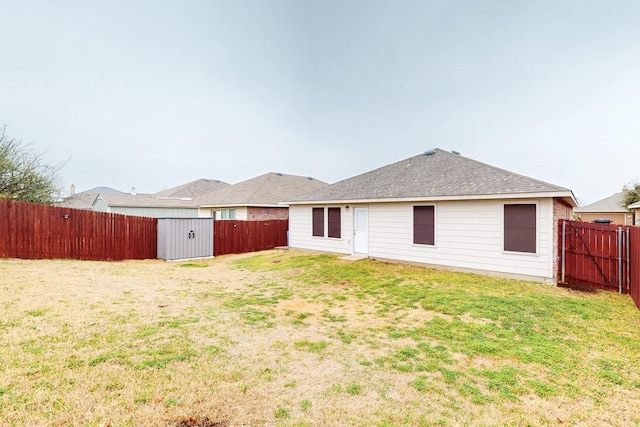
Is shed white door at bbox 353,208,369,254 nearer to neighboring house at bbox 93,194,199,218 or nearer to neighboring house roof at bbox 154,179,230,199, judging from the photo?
neighboring house at bbox 93,194,199,218

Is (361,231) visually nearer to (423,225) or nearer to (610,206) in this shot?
(423,225)

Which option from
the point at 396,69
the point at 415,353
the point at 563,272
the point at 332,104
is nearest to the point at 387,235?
the point at 563,272

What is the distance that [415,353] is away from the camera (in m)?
4.16

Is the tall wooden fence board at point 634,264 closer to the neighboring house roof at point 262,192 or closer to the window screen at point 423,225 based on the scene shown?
the window screen at point 423,225

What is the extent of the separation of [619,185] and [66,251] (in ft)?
186

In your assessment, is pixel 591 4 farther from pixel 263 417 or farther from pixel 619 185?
pixel 619 185

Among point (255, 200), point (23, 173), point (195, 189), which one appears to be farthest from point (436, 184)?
point (195, 189)

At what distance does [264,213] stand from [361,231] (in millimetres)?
9577

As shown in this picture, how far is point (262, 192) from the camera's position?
72.0 ft

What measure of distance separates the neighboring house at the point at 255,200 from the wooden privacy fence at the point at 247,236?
69.8 inches

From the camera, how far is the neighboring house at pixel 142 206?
75.2 feet

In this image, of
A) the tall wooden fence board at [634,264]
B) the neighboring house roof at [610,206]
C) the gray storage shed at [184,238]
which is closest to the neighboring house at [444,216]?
the tall wooden fence board at [634,264]

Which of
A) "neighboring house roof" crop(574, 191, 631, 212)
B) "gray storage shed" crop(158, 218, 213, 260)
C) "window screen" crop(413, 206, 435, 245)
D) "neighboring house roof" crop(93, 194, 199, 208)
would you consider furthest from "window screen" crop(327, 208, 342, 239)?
"neighboring house roof" crop(574, 191, 631, 212)

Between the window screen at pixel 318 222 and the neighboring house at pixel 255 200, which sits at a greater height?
the neighboring house at pixel 255 200
